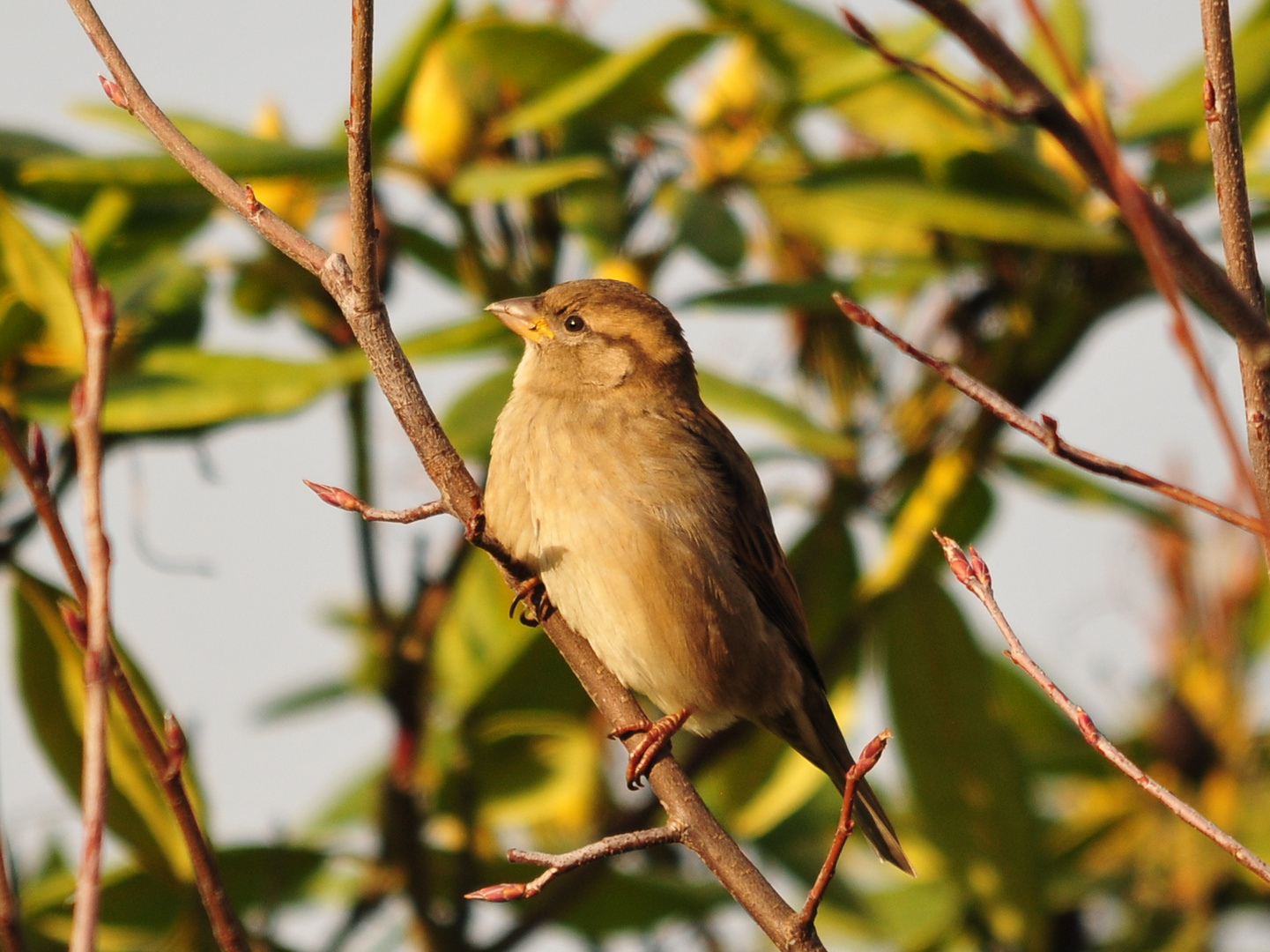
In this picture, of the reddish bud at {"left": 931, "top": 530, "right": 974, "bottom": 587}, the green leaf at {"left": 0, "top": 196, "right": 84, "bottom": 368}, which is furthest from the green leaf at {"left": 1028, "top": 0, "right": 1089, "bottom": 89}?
the green leaf at {"left": 0, "top": 196, "right": 84, "bottom": 368}

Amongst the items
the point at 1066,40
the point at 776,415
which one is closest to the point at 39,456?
the point at 776,415

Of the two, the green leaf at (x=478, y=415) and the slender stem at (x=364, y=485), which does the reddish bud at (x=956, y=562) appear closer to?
the green leaf at (x=478, y=415)

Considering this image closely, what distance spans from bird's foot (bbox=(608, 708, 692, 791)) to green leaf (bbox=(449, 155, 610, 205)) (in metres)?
1.26

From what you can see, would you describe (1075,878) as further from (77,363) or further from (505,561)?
(77,363)

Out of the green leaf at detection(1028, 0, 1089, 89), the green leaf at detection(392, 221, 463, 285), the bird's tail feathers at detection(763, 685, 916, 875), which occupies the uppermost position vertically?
the green leaf at detection(1028, 0, 1089, 89)

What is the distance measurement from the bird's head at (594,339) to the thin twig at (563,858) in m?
1.63

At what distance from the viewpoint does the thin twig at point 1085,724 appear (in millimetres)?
2016

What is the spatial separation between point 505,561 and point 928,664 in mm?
1844

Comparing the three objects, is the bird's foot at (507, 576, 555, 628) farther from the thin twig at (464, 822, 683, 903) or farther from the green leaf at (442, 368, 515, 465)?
the thin twig at (464, 822, 683, 903)

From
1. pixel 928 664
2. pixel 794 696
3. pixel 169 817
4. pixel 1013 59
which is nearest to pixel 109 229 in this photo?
pixel 169 817

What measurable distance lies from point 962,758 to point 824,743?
1.63 feet

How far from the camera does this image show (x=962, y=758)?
4.48 meters

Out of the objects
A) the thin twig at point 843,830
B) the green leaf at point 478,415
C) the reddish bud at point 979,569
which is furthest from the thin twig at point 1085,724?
→ the green leaf at point 478,415

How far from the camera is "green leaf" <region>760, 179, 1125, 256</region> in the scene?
4051mm
